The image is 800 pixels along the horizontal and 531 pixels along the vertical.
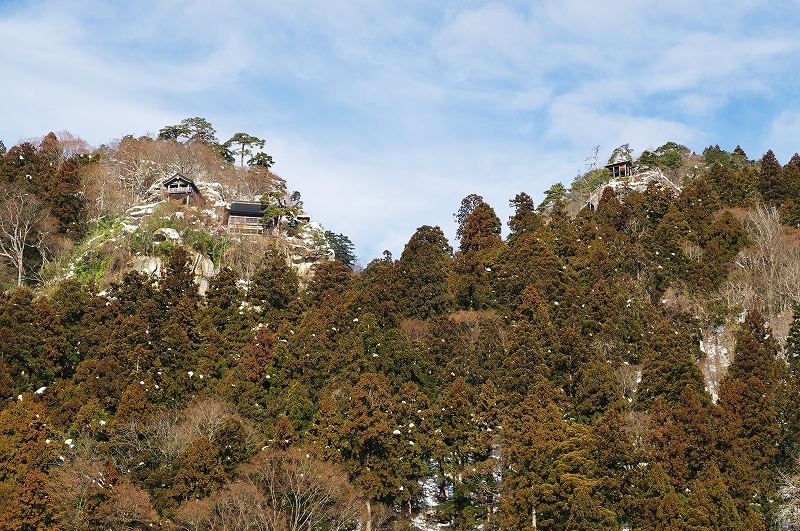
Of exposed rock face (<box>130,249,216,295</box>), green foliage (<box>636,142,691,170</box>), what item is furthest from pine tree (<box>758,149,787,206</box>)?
exposed rock face (<box>130,249,216,295</box>)

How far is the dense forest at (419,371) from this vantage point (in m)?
28.8

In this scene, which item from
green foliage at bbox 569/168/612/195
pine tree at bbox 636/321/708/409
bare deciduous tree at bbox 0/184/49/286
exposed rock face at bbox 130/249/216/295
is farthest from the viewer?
green foliage at bbox 569/168/612/195

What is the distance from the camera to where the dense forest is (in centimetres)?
2880

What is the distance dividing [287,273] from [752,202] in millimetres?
27988

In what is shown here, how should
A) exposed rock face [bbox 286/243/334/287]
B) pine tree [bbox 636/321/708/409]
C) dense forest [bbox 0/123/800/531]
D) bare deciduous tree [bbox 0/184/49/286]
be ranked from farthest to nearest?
1. exposed rock face [bbox 286/243/334/287]
2. bare deciduous tree [bbox 0/184/49/286]
3. pine tree [bbox 636/321/708/409]
4. dense forest [bbox 0/123/800/531]

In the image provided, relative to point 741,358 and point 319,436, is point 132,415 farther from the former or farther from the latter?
point 741,358

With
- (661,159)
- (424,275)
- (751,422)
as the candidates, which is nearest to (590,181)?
(661,159)

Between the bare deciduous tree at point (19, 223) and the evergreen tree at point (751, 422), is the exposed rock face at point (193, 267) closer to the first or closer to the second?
the bare deciduous tree at point (19, 223)

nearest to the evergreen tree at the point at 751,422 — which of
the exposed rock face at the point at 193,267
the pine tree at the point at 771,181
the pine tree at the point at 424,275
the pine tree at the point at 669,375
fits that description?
the pine tree at the point at 669,375

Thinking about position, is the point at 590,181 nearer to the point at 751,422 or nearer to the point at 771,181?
the point at 771,181

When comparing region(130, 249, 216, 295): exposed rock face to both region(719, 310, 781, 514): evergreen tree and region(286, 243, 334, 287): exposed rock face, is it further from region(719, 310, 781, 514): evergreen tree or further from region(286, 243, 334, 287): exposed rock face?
region(719, 310, 781, 514): evergreen tree

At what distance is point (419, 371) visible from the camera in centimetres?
3625

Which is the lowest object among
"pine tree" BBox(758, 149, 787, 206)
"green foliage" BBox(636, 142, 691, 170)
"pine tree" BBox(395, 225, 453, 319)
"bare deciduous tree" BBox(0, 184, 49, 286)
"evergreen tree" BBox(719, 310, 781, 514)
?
"evergreen tree" BBox(719, 310, 781, 514)

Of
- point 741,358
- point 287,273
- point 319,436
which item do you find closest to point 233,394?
point 319,436
